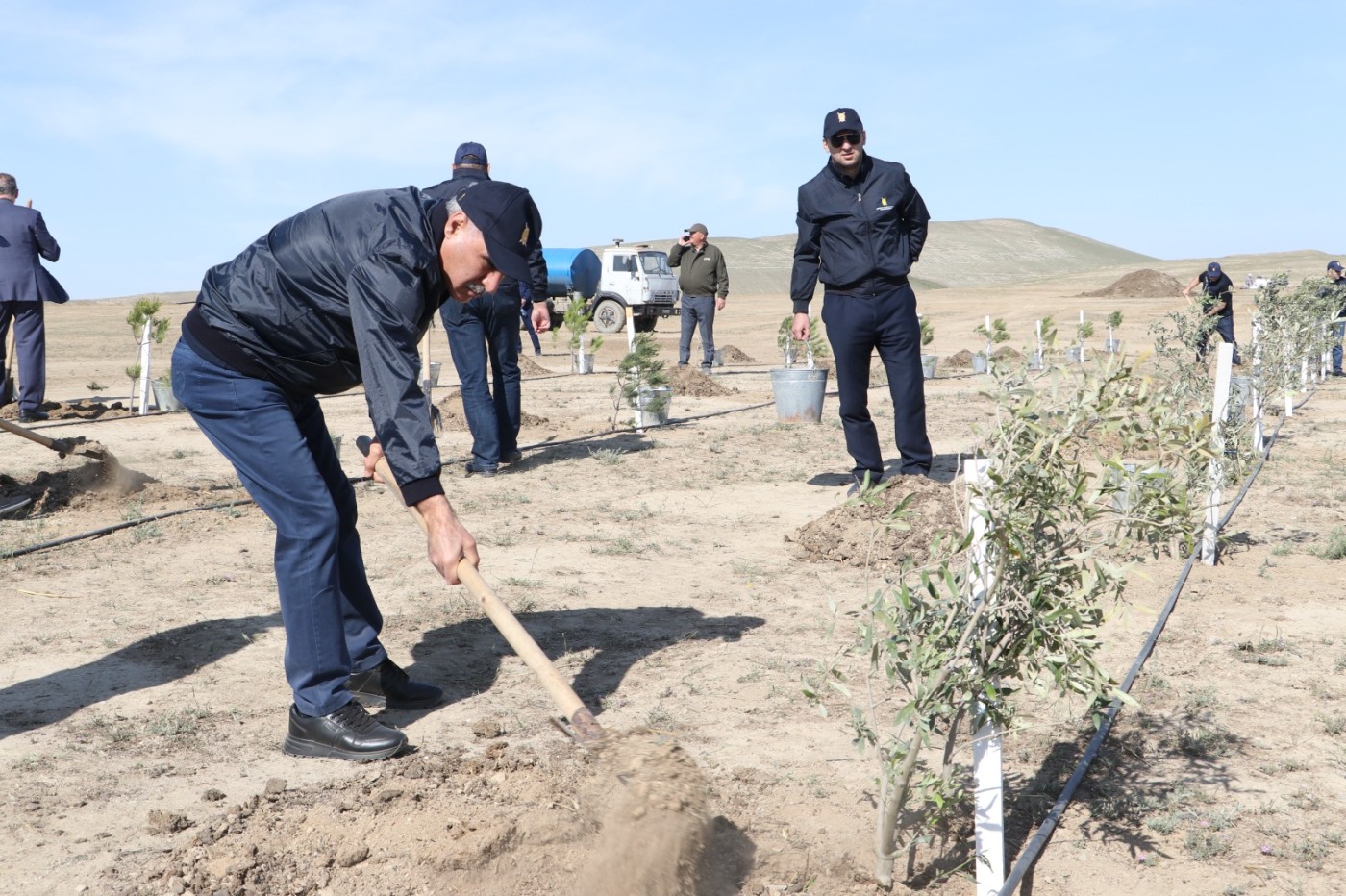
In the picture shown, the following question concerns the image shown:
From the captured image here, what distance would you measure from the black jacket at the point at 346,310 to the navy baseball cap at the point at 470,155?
3.96 metres

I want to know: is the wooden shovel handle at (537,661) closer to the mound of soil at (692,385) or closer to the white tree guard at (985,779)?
the white tree guard at (985,779)

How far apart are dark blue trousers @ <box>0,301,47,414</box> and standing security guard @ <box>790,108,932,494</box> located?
23.9 feet

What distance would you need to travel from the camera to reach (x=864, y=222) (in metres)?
6.45

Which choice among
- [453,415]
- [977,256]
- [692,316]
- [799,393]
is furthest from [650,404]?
[977,256]

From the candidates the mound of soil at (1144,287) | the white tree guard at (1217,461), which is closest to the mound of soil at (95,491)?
the white tree guard at (1217,461)

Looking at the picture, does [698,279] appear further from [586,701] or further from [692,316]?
[586,701]

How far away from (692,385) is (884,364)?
7.53 meters

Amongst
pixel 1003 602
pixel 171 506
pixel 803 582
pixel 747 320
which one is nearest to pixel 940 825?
pixel 1003 602

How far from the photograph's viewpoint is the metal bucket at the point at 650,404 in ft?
33.1

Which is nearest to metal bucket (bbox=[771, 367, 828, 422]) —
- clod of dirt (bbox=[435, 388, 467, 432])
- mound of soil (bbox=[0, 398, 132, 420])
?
clod of dirt (bbox=[435, 388, 467, 432])

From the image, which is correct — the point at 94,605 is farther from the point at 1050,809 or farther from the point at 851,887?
the point at 1050,809

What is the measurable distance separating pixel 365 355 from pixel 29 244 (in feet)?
28.5

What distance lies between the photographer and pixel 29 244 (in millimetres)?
10055

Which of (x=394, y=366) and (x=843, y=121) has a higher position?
(x=843, y=121)
